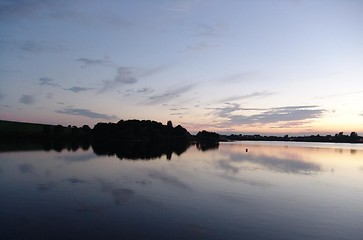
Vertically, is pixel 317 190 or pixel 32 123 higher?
pixel 32 123

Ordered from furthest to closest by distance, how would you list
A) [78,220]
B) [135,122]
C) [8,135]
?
[135,122], [8,135], [78,220]

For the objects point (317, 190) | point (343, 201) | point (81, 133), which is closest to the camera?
point (343, 201)

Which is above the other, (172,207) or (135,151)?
(135,151)

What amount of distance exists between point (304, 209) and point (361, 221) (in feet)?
10.8

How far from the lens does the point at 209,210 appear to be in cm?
1925

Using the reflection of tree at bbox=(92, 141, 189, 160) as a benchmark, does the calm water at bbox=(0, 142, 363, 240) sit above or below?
below

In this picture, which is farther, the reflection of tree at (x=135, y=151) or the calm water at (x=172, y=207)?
the reflection of tree at (x=135, y=151)

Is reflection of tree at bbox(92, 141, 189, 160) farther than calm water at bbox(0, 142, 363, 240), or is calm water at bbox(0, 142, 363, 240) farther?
reflection of tree at bbox(92, 141, 189, 160)

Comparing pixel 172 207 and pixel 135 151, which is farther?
pixel 135 151

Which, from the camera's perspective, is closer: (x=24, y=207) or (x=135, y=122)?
(x=24, y=207)

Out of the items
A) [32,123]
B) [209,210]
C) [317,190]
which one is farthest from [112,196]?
[32,123]

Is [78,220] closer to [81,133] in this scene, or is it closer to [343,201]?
[343,201]

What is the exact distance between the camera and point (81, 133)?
150 metres

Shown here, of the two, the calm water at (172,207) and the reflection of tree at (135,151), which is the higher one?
the reflection of tree at (135,151)
